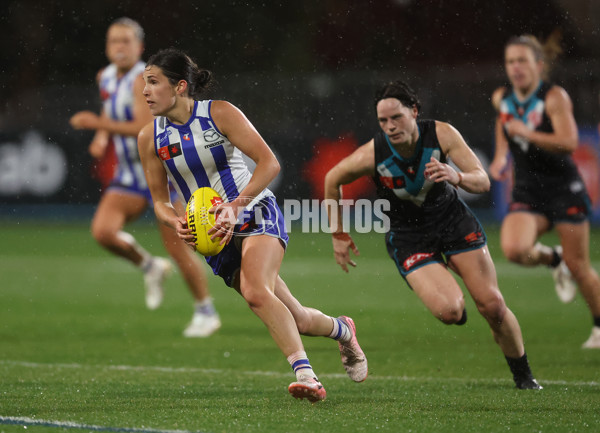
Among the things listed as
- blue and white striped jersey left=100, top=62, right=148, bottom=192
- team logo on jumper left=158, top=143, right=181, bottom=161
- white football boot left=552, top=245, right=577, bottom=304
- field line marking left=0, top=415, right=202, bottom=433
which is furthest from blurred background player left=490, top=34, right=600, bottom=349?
field line marking left=0, top=415, right=202, bottom=433

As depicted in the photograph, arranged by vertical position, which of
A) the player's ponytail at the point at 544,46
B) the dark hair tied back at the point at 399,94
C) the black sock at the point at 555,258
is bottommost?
the black sock at the point at 555,258

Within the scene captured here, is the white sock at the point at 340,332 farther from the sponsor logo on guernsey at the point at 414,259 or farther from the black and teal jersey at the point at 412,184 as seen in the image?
the black and teal jersey at the point at 412,184

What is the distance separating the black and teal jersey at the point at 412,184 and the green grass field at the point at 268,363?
0.98 meters

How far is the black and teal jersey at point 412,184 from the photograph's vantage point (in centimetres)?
572

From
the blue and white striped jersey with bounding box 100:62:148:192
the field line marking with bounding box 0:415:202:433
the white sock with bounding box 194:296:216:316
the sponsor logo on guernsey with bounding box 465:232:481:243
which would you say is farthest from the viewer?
the blue and white striped jersey with bounding box 100:62:148:192

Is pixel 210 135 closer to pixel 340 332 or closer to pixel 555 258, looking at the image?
pixel 340 332

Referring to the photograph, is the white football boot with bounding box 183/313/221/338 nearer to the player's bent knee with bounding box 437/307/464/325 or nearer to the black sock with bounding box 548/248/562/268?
the black sock with bounding box 548/248/562/268

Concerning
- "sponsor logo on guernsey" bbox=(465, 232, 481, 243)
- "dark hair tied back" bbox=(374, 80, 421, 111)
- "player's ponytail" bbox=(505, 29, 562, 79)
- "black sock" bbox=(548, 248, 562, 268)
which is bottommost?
"black sock" bbox=(548, 248, 562, 268)

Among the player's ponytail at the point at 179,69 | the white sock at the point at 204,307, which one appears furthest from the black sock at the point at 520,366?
the white sock at the point at 204,307

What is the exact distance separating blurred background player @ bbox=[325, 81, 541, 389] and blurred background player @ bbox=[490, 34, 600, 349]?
1774 millimetres

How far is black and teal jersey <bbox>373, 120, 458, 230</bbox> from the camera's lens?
572cm

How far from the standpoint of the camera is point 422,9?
17188 millimetres

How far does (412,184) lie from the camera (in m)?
5.82

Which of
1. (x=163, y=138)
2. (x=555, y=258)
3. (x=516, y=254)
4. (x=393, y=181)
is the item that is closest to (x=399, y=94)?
(x=393, y=181)
